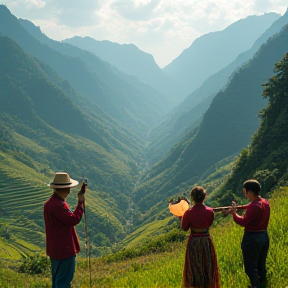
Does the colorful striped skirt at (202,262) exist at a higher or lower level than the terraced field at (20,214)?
higher

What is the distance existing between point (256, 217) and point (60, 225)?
367cm

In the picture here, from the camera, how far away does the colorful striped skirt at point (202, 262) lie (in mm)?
5988

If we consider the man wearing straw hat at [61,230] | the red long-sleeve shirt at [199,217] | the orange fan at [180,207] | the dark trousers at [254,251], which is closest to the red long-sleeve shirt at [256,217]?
the dark trousers at [254,251]

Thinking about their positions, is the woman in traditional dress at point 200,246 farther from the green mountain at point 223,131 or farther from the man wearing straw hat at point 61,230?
the green mountain at point 223,131

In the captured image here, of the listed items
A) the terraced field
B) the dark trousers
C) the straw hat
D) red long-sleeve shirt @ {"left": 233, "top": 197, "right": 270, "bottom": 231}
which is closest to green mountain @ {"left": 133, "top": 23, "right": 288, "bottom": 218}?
the terraced field

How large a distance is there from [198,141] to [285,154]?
136 metres

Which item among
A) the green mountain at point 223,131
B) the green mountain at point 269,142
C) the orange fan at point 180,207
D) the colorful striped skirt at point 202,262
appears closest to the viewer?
the colorful striped skirt at point 202,262

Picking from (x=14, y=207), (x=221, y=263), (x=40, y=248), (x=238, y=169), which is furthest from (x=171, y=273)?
(x=14, y=207)

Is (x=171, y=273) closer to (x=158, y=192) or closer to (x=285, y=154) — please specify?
(x=285, y=154)

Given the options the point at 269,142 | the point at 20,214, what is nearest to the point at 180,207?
the point at 269,142

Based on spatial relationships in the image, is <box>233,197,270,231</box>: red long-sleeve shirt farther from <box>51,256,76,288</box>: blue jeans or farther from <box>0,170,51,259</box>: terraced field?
<box>0,170,51,259</box>: terraced field

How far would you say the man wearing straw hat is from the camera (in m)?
5.96

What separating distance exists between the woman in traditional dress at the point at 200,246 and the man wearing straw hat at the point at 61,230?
2.12 m

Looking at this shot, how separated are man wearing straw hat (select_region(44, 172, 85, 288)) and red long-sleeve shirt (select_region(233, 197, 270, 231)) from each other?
10.1 feet
